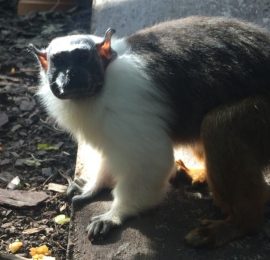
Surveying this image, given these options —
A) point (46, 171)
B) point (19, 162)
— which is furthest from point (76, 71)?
point (19, 162)

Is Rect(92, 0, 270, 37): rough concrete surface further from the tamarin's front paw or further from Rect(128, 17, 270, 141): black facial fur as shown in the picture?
the tamarin's front paw

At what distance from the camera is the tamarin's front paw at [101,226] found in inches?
157

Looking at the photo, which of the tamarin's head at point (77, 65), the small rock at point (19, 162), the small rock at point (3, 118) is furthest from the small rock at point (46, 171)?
the tamarin's head at point (77, 65)

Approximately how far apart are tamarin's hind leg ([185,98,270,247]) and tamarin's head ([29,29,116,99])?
2.51 ft

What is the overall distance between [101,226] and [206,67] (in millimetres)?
1250

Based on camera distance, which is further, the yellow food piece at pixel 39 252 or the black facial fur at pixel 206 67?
the yellow food piece at pixel 39 252

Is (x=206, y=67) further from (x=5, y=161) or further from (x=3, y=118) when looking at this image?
(x=3, y=118)

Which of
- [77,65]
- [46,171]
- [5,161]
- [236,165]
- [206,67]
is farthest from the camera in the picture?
[5,161]

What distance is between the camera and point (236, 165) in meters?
3.71

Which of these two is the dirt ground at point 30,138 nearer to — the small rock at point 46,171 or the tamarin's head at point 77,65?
the small rock at point 46,171

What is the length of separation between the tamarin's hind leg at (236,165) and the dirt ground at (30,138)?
4.48 ft

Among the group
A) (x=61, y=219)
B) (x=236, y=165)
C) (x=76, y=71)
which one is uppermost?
(x=76, y=71)

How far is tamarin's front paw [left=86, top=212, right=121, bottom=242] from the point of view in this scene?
399 centimetres

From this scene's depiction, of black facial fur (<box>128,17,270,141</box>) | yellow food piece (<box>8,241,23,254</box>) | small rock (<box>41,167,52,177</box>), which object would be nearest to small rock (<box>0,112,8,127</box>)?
small rock (<box>41,167,52,177</box>)
